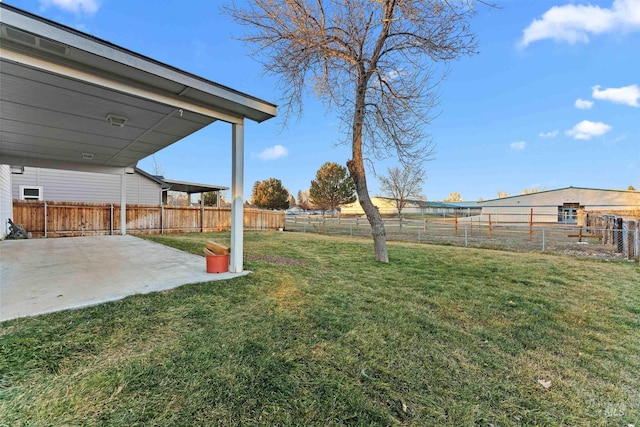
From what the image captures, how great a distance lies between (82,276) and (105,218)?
10.4m

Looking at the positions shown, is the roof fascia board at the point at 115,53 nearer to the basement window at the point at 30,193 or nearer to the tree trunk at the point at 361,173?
the tree trunk at the point at 361,173

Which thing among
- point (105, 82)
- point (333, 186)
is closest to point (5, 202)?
point (105, 82)

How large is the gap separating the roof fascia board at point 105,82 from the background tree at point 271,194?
1163 inches

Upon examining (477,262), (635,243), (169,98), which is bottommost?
(477,262)

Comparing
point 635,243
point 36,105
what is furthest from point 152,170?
point 635,243

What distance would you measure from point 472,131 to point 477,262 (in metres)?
12.1

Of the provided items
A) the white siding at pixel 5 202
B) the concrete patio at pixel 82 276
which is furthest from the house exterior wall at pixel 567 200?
the white siding at pixel 5 202

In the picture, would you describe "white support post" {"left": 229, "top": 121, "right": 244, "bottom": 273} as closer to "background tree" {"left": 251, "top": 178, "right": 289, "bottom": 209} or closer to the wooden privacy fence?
the wooden privacy fence

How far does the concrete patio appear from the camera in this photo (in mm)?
3098

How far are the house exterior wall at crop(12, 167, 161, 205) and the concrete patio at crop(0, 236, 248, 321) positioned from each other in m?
8.37

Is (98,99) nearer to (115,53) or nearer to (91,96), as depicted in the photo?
(91,96)

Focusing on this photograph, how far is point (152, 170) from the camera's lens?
2680cm

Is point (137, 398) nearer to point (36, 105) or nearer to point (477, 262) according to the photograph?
point (36, 105)

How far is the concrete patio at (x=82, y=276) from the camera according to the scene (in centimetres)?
310
